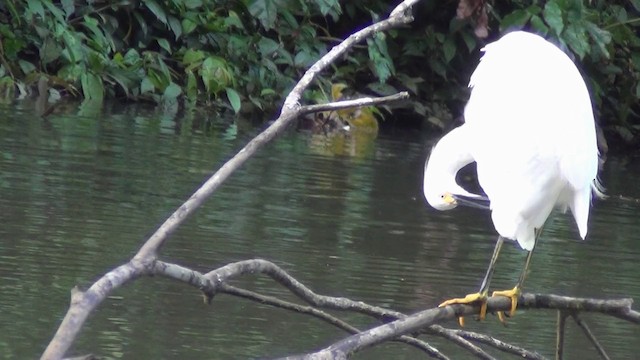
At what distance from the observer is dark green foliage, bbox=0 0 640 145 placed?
42.3 feet

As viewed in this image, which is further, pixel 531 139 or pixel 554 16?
pixel 554 16

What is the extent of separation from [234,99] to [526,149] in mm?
9186

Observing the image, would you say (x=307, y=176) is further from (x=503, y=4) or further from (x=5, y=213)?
(x=503, y=4)

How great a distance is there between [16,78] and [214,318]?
7.76 meters

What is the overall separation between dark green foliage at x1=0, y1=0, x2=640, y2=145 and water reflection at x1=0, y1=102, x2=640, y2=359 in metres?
2.69

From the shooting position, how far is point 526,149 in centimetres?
414

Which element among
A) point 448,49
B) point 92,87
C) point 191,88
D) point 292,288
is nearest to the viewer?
point 292,288

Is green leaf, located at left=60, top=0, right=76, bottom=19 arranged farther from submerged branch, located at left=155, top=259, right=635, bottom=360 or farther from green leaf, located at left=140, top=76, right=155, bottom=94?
submerged branch, located at left=155, top=259, right=635, bottom=360

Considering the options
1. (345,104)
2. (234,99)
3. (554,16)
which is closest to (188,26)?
(234,99)

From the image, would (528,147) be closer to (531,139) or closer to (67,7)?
(531,139)

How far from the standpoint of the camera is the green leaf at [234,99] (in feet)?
43.0

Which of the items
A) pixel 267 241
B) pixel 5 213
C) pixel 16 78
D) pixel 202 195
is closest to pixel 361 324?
pixel 267 241

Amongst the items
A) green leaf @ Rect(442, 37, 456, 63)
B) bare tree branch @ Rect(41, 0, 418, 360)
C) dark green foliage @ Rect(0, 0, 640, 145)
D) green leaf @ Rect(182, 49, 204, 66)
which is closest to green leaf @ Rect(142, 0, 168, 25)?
dark green foliage @ Rect(0, 0, 640, 145)

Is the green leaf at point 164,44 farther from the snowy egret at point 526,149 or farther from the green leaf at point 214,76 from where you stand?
the snowy egret at point 526,149
